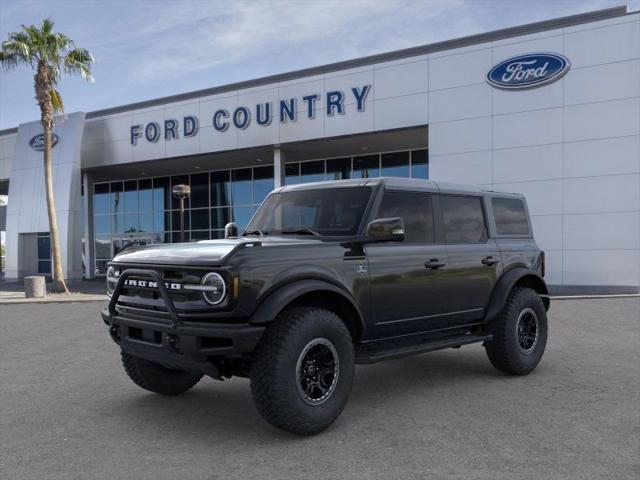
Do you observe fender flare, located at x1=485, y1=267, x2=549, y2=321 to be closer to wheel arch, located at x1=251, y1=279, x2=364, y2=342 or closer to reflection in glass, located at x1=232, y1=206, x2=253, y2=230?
wheel arch, located at x1=251, y1=279, x2=364, y2=342

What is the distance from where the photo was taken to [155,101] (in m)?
24.7

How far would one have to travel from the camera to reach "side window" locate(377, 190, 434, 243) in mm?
5156

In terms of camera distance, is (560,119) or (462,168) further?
(462,168)

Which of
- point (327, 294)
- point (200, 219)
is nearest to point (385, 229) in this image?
point (327, 294)

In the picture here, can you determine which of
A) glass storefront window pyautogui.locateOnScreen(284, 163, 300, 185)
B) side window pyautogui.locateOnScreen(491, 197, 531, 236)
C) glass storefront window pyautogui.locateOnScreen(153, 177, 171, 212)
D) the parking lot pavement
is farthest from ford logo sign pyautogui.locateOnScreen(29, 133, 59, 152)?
side window pyautogui.locateOnScreen(491, 197, 531, 236)

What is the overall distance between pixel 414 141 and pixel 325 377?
18.4 metres

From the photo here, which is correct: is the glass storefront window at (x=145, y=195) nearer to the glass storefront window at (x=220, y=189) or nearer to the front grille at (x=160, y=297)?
the glass storefront window at (x=220, y=189)

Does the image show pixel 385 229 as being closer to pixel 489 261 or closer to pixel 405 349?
pixel 405 349

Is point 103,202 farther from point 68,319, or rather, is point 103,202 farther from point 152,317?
point 152,317

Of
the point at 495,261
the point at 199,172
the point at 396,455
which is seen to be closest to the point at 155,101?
the point at 199,172

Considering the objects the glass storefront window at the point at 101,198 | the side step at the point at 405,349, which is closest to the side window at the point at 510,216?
the side step at the point at 405,349

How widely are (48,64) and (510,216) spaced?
19.5 metres

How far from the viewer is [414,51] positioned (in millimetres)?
19281

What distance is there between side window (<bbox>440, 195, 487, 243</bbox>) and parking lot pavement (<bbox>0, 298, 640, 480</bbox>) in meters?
1.51
